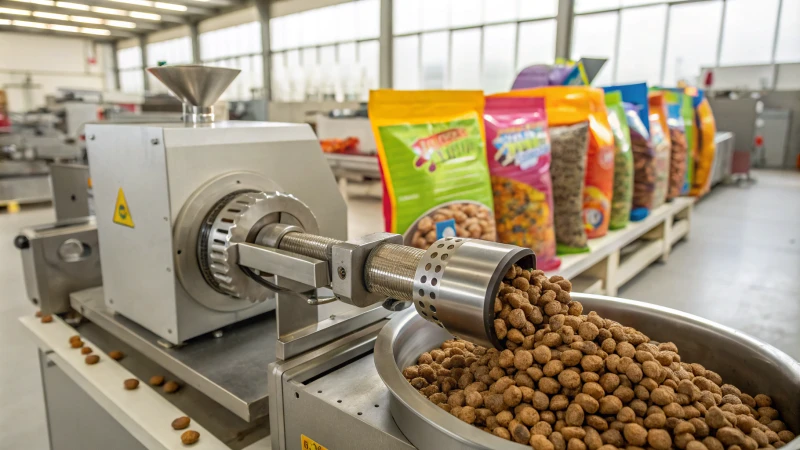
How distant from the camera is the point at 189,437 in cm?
71

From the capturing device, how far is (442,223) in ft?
4.14

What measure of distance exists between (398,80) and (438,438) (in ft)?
29.8

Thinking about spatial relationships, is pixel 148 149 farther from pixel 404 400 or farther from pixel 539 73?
pixel 539 73

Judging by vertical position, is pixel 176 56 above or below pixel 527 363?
above

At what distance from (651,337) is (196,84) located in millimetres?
827

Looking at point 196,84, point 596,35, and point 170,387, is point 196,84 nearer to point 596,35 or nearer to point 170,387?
point 170,387

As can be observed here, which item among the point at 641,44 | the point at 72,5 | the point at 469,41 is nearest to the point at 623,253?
the point at 641,44

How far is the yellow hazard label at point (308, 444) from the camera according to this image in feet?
2.01

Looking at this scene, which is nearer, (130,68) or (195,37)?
(195,37)

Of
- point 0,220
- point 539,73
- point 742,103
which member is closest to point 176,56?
point 0,220

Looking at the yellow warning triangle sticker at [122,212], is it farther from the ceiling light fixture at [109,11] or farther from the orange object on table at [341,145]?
the ceiling light fixture at [109,11]

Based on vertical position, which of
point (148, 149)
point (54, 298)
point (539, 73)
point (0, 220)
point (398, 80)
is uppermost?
point (398, 80)

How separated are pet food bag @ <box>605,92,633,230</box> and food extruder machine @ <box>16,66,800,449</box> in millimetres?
1371

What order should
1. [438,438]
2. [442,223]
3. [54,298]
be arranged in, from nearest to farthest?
[438,438]
[54,298]
[442,223]
